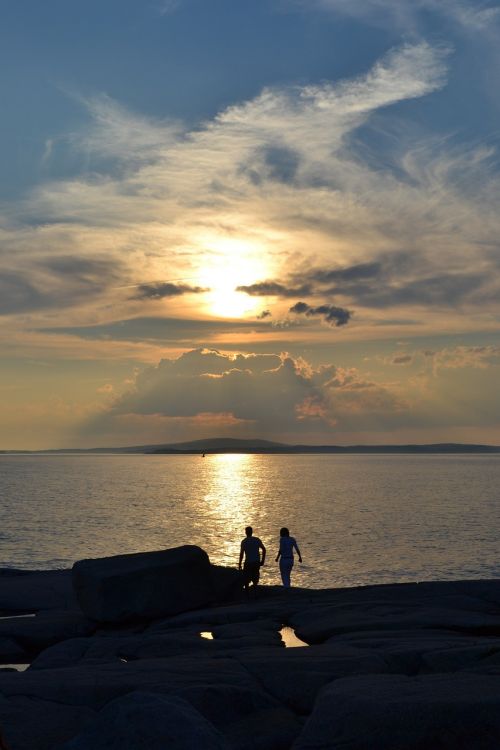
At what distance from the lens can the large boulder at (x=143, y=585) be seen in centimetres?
2027

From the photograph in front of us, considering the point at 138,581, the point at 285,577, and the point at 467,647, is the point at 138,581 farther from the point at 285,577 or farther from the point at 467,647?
the point at 467,647

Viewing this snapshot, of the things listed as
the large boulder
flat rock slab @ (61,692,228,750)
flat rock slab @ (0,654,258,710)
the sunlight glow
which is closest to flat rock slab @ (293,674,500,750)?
flat rock slab @ (61,692,228,750)

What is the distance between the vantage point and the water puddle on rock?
16.3 meters

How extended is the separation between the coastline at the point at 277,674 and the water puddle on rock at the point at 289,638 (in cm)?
19

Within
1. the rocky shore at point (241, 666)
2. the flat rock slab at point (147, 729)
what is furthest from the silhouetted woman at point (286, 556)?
the flat rock slab at point (147, 729)

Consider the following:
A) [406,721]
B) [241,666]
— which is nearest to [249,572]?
[241,666]

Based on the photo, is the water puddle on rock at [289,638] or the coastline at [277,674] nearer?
the coastline at [277,674]

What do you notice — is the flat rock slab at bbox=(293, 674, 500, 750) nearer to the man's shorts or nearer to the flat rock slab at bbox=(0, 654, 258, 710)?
the flat rock slab at bbox=(0, 654, 258, 710)

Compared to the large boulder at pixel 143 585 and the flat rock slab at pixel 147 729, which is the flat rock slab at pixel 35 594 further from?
the flat rock slab at pixel 147 729

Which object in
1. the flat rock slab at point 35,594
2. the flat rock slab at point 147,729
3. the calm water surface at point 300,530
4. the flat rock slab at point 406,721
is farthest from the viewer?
the calm water surface at point 300,530

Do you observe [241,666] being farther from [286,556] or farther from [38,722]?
[286,556]

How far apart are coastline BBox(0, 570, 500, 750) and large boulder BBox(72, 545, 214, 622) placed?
14.0 inches

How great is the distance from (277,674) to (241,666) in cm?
75

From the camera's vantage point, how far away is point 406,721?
871cm
